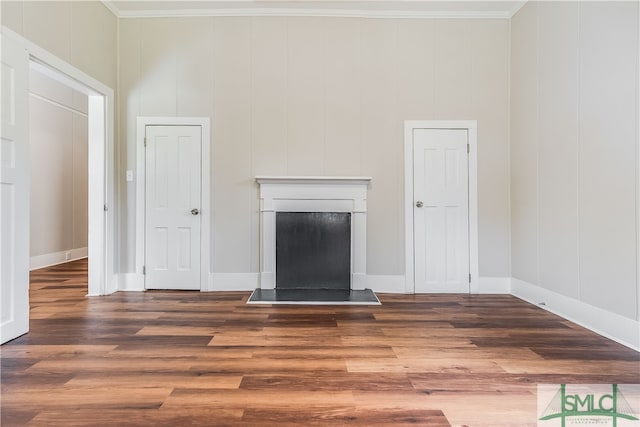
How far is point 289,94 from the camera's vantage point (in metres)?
4.11

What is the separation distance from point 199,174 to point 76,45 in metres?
1.63

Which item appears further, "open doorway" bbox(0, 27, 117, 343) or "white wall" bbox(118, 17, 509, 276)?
"white wall" bbox(118, 17, 509, 276)

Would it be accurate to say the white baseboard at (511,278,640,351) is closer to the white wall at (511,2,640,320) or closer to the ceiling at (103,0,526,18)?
the white wall at (511,2,640,320)

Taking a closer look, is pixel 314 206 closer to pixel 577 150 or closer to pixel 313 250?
pixel 313 250

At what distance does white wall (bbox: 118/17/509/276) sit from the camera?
408 cm

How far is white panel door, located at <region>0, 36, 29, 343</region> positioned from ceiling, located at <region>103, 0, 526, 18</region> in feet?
5.85

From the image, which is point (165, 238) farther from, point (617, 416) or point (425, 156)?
point (617, 416)

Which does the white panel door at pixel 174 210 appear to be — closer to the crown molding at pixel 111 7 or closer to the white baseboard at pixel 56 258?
the crown molding at pixel 111 7

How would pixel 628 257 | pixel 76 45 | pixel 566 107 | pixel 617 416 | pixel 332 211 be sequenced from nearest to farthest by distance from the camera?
1. pixel 617 416
2. pixel 628 257
3. pixel 566 107
4. pixel 76 45
5. pixel 332 211

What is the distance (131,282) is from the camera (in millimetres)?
4117

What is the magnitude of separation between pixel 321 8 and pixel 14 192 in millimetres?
3387

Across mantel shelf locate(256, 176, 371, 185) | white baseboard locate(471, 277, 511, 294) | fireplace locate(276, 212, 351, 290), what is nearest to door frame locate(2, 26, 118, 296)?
mantel shelf locate(256, 176, 371, 185)

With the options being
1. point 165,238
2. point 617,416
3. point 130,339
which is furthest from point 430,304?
point 165,238

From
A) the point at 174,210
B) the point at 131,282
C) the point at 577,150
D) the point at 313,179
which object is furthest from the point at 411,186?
the point at 131,282
